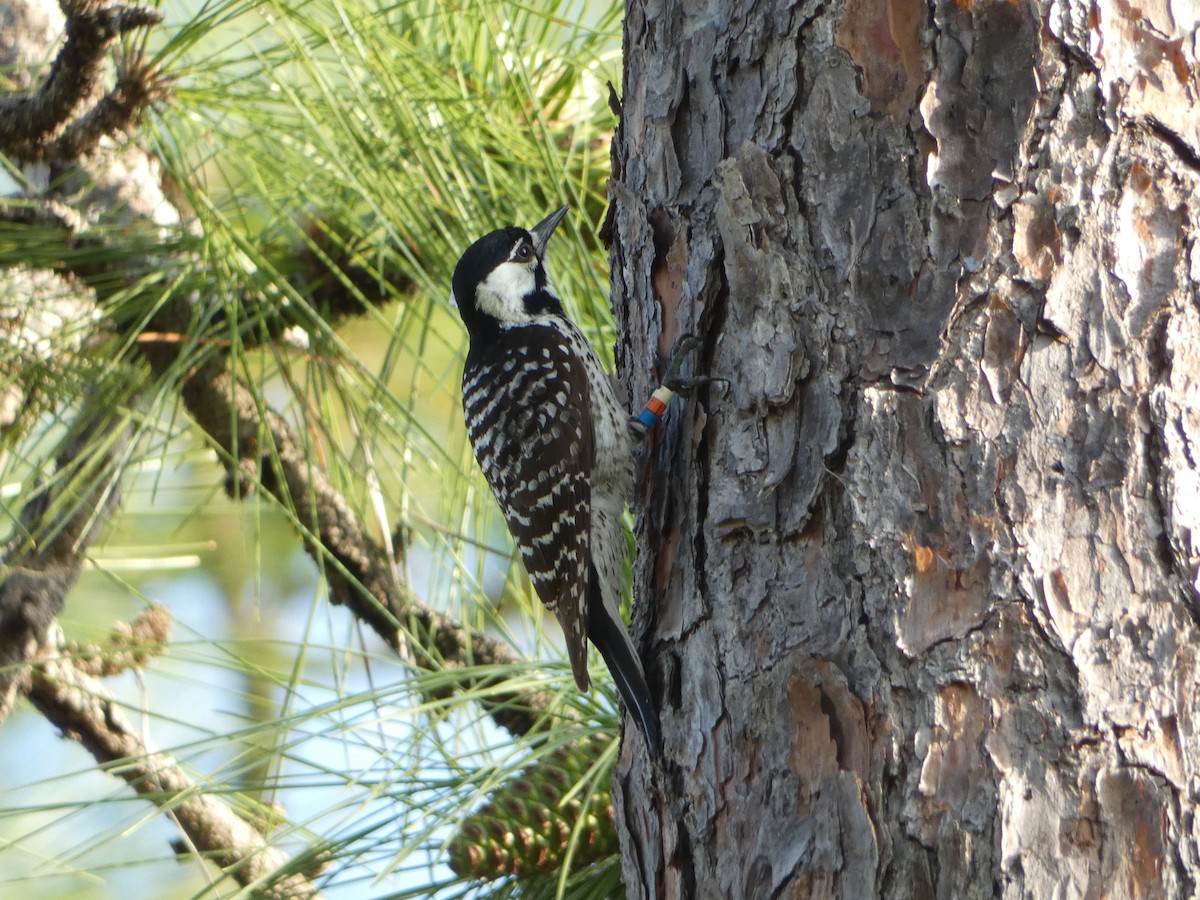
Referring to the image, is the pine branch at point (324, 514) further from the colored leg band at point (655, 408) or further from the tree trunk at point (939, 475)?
the tree trunk at point (939, 475)

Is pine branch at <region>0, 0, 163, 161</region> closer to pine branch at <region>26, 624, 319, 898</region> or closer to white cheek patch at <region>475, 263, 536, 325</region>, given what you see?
white cheek patch at <region>475, 263, 536, 325</region>

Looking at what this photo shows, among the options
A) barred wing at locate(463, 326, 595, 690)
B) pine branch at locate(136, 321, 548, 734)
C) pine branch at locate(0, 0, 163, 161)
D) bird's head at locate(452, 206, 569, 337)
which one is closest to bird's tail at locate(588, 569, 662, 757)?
barred wing at locate(463, 326, 595, 690)

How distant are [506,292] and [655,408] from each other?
0.85 meters

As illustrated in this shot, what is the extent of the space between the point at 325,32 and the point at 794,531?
1346mm

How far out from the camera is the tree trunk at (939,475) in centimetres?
136

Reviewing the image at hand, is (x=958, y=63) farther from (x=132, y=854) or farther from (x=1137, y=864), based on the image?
(x=132, y=854)

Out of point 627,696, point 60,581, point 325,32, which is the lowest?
point 627,696

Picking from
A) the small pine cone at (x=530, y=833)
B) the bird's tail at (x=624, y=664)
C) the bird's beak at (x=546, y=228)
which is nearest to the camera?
the bird's tail at (x=624, y=664)

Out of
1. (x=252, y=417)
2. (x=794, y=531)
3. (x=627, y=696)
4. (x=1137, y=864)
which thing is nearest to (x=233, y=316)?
(x=252, y=417)

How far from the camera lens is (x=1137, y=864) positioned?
1.29 metres

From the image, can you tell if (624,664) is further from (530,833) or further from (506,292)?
(506,292)

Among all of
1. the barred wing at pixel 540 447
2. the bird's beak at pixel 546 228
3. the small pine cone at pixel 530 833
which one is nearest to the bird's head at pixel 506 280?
the bird's beak at pixel 546 228

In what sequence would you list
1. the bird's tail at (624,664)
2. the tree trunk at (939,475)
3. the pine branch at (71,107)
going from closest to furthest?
1. the tree trunk at (939,475)
2. the bird's tail at (624,664)
3. the pine branch at (71,107)

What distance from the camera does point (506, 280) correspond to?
115 inches
